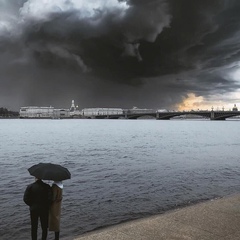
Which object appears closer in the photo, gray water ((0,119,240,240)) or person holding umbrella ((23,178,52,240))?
person holding umbrella ((23,178,52,240))

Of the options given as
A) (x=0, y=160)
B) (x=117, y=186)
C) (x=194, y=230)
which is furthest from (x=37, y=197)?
(x=0, y=160)

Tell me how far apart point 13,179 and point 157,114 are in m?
157

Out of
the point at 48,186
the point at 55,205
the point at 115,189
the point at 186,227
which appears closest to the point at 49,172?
the point at 48,186

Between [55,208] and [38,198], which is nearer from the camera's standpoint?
[38,198]

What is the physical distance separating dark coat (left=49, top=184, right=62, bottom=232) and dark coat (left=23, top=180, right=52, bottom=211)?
10cm

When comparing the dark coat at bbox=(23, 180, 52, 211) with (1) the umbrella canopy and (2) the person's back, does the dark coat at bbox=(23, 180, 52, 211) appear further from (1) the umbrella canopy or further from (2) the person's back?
(1) the umbrella canopy

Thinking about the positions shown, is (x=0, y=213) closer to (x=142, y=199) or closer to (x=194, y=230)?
(x=142, y=199)

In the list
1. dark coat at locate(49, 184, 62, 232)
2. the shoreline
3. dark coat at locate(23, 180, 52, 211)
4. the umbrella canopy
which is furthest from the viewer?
the shoreline

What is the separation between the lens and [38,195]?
6.36 m

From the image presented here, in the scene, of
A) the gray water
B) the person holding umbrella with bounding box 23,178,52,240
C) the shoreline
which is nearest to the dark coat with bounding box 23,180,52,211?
the person holding umbrella with bounding box 23,178,52,240

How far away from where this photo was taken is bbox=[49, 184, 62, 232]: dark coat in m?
6.56

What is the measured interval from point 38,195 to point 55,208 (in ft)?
1.68

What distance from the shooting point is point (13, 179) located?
1850 centimetres

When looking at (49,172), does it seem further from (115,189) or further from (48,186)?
(115,189)
